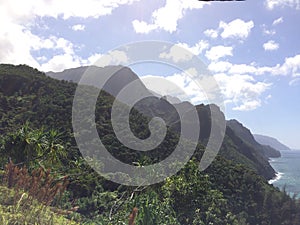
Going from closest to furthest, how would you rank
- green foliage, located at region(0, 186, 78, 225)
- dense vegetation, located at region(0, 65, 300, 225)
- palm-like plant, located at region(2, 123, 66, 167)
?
green foliage, located at region(0, 186, 78, 225) < dense vegetation, located at region(0, 65, 300, 225) < palm-like plant, located at region(2, 123, 66, 167)

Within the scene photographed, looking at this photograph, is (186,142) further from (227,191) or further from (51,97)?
(51,97)

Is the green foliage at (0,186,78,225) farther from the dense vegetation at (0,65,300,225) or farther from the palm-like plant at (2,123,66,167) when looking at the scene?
the palm-like plant at (2,123,66,167)

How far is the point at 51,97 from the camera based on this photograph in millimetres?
44688

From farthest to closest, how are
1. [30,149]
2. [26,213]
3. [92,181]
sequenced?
[92,181] → [30,149] → [26,213]

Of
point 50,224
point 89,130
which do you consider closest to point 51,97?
point 89,130

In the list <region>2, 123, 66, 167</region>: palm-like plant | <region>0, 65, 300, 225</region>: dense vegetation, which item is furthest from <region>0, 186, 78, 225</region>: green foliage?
<region>2, 123, 66, 167</region>: palm-like plant

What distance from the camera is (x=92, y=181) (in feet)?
84.5

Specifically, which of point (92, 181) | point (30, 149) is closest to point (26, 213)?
point (30, 149)

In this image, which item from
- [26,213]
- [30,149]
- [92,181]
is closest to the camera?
[26,213]

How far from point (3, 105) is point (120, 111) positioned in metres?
13.7

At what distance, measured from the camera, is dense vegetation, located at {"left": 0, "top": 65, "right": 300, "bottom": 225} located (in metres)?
→ 4.80

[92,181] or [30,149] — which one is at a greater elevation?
[30,149]

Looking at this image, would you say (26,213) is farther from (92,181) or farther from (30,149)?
(92,181)

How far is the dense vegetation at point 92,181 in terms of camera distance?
4797 mm
